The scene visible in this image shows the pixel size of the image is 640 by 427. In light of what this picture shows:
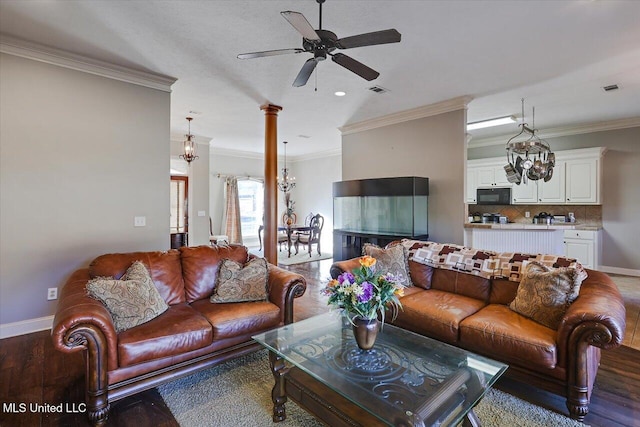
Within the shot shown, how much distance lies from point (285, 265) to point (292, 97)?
11.5ft

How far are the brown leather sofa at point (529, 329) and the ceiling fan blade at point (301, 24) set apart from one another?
2.32 meters

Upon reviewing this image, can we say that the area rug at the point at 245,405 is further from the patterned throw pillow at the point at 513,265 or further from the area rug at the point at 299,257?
the area rug at the point at 299,257

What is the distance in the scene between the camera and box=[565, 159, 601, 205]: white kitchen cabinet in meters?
5.64

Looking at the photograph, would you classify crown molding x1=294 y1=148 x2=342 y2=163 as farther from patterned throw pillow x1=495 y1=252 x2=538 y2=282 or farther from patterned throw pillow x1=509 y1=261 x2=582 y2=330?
patterned throw pillow x1=509 y1=261 x2=582 y2=330

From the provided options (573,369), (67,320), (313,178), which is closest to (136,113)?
(67,320)

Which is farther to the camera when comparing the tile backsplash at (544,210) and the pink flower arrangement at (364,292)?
the tile backsplash at (544,210)

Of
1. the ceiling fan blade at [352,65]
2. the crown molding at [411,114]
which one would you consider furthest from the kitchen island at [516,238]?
the ceiling fan blade at [352,65]

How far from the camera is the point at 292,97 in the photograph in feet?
14.5

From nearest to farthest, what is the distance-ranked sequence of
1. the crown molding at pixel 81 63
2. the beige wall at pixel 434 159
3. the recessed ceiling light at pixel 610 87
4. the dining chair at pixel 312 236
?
the crown molding at pixel 81 63 < the recessed ceiling light at pixel 610 87 < the beige wall at pixel 434 159 < the dining chair at pixel 312 236

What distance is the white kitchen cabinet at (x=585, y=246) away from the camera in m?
5.57

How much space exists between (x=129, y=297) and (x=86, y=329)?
0.44 metres

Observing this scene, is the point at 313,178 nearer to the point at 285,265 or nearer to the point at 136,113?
the point at 285,265

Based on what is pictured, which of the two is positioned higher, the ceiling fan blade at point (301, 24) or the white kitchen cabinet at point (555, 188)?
the ceiling fan blade at point (301, 24)

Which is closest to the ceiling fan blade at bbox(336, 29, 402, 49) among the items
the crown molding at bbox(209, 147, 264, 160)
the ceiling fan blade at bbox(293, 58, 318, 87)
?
the ceiling fan blade at bbox(293, 58, 318, 87)
